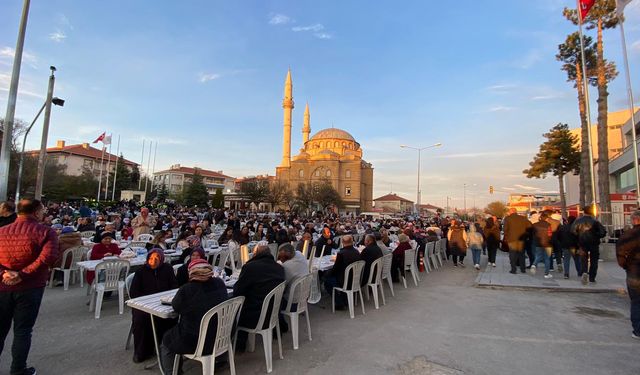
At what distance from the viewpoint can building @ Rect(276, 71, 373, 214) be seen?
69250 mm

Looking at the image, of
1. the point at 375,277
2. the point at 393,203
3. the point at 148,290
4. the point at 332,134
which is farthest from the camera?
the point at 393,203

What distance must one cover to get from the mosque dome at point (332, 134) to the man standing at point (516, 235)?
6944 centimetres

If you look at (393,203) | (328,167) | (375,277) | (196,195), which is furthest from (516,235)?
(393,203)

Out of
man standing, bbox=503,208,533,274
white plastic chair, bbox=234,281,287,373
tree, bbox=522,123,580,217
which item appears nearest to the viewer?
white plastic chair, bbox=234,281,287,373

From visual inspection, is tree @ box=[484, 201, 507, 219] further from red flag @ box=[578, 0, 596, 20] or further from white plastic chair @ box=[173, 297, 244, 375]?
white plastic chair @ box=[173, 297, 244, 375]

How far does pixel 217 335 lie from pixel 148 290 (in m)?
1.47

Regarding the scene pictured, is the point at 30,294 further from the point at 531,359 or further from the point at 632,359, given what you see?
the point at 632,359

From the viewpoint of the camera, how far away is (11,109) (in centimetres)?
721

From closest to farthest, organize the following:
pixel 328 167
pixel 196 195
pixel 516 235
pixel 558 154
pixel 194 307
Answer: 1. pixel 194 307
2. pixel 516 235
3. pixel 558 154
4. pixel 196 195
5. pixel 328 167

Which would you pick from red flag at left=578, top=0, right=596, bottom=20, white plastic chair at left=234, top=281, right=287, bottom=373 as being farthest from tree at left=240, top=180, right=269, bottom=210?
white plastic chair at left=234, top=281, right=287, bottom=373

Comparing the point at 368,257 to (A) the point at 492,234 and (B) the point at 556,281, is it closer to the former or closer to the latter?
(B) the point at 556,281

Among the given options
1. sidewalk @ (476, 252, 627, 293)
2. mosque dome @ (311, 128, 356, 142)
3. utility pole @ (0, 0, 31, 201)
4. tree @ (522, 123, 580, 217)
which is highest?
mosque dome @ (311, 128, 356, 142)

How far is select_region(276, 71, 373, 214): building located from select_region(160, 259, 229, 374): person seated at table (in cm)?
6373

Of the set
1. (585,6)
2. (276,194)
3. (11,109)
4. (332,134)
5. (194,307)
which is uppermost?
(332,134)
